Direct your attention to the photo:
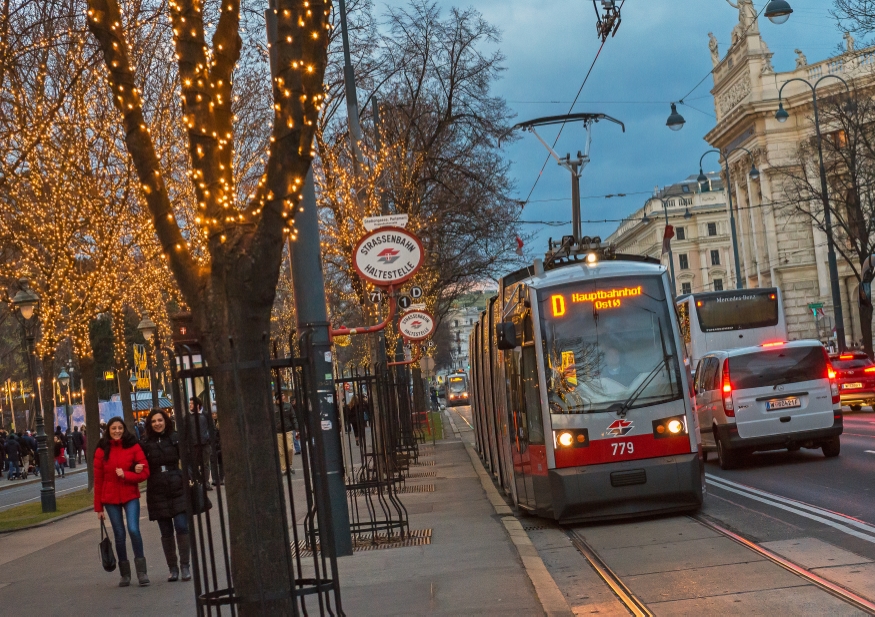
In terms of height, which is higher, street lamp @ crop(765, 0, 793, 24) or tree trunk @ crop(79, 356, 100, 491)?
street lamp @ crop(765, 0, 793, 24)

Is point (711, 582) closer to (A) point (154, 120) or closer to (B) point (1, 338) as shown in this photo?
(A) point (154, 120)

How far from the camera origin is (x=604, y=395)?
13414 mm

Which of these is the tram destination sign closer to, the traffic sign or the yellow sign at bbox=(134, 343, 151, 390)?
the traffic sign

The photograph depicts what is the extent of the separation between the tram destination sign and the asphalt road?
21.2 meters

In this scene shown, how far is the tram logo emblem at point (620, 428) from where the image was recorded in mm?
13250

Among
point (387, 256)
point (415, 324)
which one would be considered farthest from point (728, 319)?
point (387, 256)

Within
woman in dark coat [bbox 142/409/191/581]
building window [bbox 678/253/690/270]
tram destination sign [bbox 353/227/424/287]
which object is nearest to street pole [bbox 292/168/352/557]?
tram destination sign [bbox 353/227/424/287]

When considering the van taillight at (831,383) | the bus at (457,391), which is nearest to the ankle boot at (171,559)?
the van taillight at (831,383)

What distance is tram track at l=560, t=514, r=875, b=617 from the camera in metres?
7.96

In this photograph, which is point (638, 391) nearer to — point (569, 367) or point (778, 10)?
point (569, 367)

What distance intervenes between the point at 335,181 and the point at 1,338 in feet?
130

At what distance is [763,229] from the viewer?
84.0 m

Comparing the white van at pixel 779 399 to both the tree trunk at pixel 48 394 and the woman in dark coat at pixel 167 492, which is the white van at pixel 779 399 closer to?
the woman in dark coat at pixel 167 492

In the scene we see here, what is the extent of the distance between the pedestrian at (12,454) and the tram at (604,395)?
3582cm
